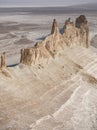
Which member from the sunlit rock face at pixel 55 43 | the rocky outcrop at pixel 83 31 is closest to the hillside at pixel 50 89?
the sunlit rock face at pixel 55 43

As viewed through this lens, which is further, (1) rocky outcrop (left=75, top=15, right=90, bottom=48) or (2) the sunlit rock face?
(1) rocky outcrop (left=75, top=15, right=90, bottom=48)

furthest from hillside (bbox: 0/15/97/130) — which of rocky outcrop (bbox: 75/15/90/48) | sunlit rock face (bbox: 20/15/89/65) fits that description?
rocky outcrop (bbox: 75/15/90/48)

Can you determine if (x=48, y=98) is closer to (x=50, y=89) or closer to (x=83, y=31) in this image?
(x=50, y=89)

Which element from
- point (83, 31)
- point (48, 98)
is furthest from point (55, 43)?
point (48, 98)

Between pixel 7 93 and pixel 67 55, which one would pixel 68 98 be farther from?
pixel 67 55

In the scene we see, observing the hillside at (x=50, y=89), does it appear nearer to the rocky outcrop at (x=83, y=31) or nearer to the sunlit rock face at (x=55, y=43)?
the sunlit rock face at (x=55, y=43)

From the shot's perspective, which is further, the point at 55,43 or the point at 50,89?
the point at 55,43

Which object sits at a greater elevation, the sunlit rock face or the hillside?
the sunlit rock face

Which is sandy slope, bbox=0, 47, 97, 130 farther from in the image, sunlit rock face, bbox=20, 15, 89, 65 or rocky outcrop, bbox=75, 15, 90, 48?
rocky outcrop, bbox=75, 15, 90, 48
